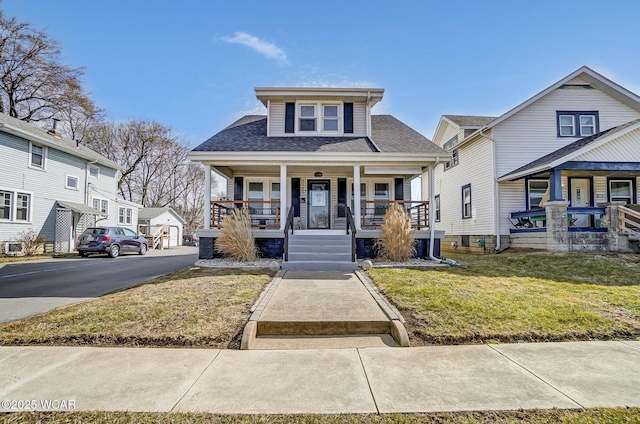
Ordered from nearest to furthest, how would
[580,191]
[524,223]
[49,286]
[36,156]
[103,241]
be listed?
[49,286], [524,223], [580,191], [103,241], [36,156]

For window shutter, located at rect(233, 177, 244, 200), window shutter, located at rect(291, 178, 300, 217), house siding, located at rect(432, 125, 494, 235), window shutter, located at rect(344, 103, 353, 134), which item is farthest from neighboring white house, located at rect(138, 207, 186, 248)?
house siding, located at rect(432, 125, 494, 235)

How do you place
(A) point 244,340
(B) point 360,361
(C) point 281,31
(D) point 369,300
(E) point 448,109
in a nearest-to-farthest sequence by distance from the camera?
1. (B) point 360,361
2. (A) point 244,340
3. (D) point 369,300
4. (C) point 281,31
5. (E) point 448,109

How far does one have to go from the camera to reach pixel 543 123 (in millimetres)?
13758

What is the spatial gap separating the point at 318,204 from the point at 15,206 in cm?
1409

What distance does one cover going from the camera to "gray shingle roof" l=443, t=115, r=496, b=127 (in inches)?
630

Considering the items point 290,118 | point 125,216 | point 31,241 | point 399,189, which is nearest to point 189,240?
point 125,216

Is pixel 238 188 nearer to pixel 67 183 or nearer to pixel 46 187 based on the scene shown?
pixel 46 187

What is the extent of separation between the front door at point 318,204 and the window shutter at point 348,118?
2.32 metres

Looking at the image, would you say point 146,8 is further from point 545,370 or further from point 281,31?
point 545,370

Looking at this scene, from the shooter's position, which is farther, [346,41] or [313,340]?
[346,41]

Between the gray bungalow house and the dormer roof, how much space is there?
38mm

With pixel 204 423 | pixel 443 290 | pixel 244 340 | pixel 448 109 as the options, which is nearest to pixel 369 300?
pixel 443 290

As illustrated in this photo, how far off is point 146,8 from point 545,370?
43.9 ft

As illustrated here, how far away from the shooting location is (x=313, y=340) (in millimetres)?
4211
